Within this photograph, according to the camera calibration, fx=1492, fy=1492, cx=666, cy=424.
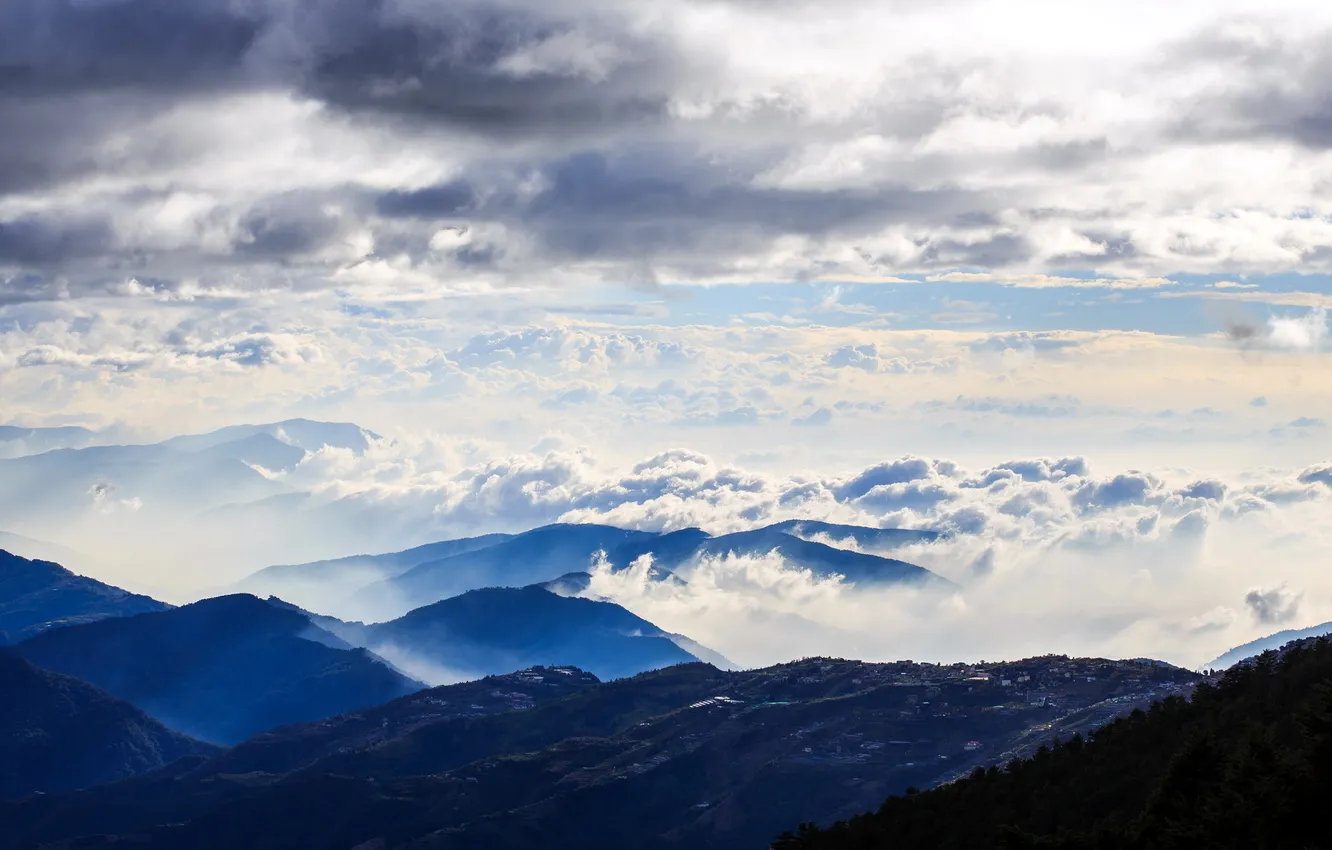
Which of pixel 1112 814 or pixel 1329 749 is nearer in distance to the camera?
pixel 1329 749

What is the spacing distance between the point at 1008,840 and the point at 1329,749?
30811mm

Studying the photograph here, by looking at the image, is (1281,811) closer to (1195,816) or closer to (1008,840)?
(1195,816)

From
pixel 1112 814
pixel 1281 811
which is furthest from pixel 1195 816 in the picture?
pixel 1112 814

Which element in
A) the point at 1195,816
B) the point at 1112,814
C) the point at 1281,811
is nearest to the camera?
the point at 1281,811

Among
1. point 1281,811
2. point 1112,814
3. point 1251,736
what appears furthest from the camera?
point 1112,814

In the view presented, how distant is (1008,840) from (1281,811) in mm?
27997

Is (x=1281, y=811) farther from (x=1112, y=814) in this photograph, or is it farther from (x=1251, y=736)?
(x=1112, y=814)

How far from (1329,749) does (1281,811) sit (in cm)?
742

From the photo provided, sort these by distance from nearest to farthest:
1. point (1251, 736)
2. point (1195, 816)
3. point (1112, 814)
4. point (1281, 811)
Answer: point (1281, 811)
point (1195, 816)
point (1251, 736)
point (1112, 814)

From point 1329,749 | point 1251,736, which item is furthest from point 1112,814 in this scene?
point 1329,749

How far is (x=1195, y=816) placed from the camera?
5251 inches

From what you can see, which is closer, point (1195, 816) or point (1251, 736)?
point (1195, 816)

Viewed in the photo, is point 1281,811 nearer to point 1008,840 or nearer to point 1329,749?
point 1329,749

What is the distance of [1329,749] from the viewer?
12119cm
